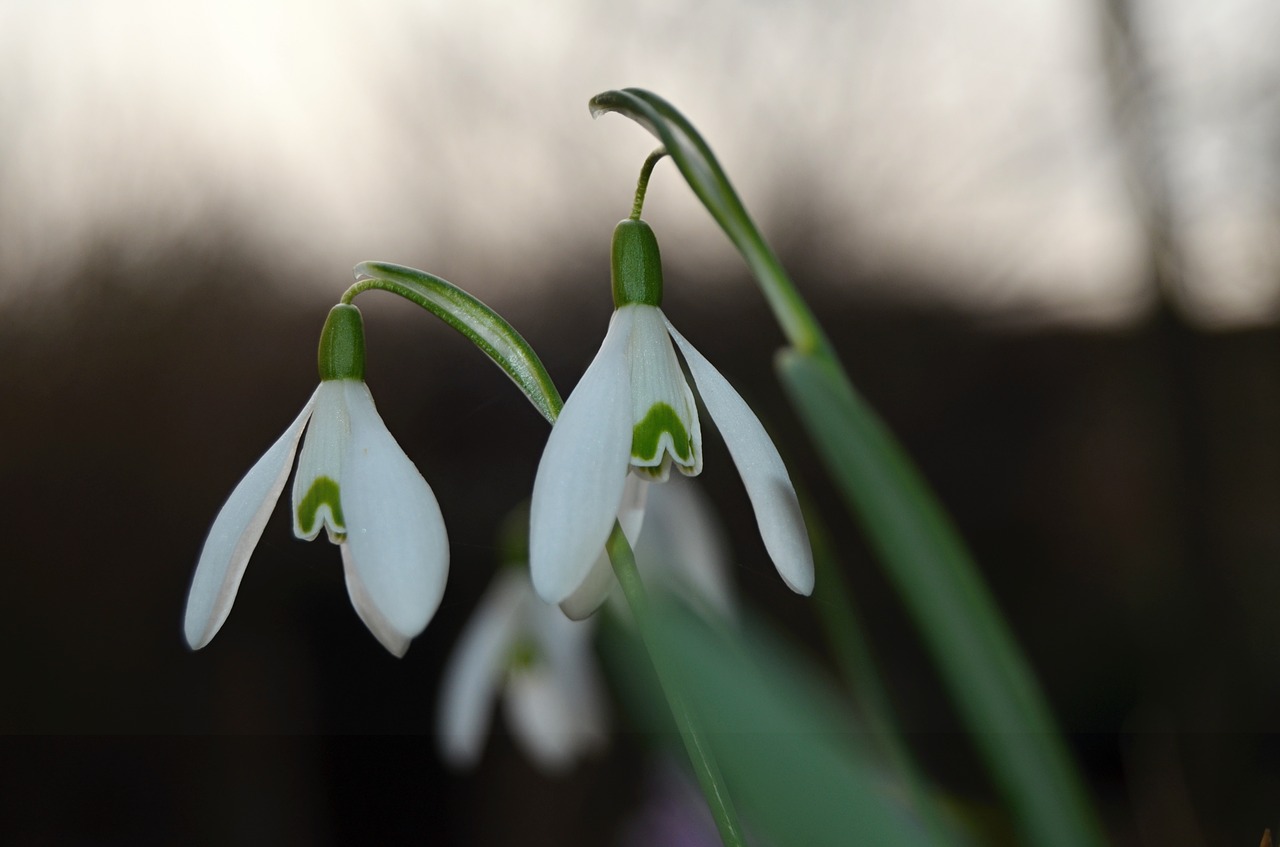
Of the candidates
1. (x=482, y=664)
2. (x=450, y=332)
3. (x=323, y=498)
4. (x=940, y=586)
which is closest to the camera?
(x=940, y=586)

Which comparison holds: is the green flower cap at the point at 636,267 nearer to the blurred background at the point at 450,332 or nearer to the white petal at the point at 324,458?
the white petal at the point at 324,458

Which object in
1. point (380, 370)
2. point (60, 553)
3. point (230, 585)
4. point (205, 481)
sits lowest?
point (230, 585)

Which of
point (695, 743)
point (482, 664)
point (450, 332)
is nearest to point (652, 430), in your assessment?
point (695, 743)

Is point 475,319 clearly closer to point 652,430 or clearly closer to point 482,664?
point 652,430

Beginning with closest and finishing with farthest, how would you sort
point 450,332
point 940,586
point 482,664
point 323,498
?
point 940,586 → point 323,498 → point 482,664 → point 450,332

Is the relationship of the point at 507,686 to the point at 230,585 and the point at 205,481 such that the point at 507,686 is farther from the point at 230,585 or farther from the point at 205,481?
the point at 205,481

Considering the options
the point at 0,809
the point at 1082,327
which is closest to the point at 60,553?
the point at 0,809

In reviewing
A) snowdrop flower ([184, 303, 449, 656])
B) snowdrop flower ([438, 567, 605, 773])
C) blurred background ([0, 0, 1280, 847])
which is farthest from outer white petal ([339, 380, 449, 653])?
blurred background ([0, 0, 1280, 847])
